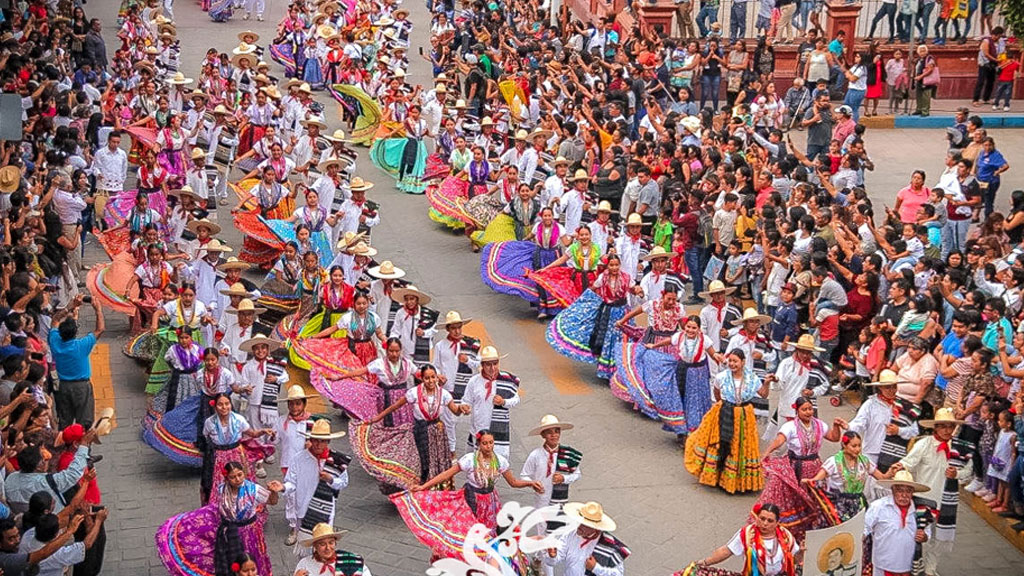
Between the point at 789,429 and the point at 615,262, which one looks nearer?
the point at 789,429

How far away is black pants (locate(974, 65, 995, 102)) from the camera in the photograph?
27047 millimetres

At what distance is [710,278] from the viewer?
19.4 m

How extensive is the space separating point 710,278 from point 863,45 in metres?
10.5

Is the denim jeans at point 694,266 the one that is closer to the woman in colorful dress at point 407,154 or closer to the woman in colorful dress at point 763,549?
the woman in colorful dress at point 407,154

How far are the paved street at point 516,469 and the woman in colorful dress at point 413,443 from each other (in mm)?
487

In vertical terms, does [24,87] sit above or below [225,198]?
above

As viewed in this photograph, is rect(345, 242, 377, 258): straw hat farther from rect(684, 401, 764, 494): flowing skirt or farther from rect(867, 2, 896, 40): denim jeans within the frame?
rect(867, 2, 896, 40): denim jeans

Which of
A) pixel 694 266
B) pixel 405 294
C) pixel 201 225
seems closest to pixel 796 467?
pixel 405 294

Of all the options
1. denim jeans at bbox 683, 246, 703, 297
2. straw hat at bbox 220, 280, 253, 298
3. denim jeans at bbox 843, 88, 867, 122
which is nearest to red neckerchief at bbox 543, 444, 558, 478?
straw hat at bbox 220, 280, 253, 298

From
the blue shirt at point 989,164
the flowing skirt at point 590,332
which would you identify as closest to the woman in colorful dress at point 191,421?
the flowing skirt at point 590,332

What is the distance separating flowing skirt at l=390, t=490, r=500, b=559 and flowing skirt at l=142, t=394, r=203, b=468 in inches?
89.3

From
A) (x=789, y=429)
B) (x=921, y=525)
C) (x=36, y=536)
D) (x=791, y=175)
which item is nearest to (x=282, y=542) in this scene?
(x=36, y=536)

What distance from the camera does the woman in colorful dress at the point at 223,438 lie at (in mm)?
13367

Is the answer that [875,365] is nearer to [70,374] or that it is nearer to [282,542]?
[282,542]
